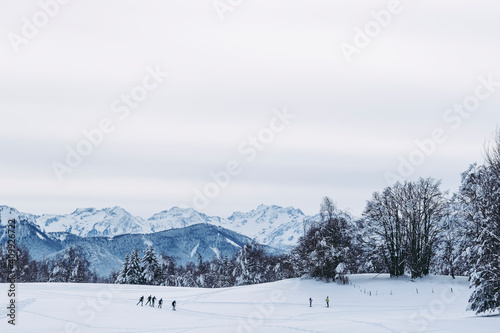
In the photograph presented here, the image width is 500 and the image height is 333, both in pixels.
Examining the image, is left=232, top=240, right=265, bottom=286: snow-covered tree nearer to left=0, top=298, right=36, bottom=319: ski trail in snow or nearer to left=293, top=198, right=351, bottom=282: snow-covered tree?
left=293, top=198, right=351, bottom=282: snow-covered tree

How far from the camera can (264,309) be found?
163 ft

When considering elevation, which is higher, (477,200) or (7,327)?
(477,200)

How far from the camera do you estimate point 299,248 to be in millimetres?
66188

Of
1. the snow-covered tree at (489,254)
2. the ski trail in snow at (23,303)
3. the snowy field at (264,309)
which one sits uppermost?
the snow-covered tree at (489,254)

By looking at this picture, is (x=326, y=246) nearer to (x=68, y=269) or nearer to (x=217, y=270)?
(x=68, y=269)

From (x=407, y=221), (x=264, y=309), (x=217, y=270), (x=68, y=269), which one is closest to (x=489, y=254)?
(x=264, y=309)

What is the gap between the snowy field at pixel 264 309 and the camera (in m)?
37.6

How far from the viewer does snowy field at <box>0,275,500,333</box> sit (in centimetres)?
3756

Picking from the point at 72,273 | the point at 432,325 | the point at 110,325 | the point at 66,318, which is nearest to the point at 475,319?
the point at 432,325

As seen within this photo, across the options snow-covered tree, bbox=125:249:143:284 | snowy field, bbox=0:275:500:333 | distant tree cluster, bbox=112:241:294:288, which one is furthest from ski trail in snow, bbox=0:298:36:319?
snow-covered tree, bbox=125:249:143:284


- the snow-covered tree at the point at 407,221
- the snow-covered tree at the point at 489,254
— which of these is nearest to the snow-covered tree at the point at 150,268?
the snow-covered tree at the point at 407,221

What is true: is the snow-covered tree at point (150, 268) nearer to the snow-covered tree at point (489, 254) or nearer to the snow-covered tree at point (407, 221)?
the snow-covered tree at point (407, 221)

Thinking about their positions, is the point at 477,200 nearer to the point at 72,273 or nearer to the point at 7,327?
the point at 7,327

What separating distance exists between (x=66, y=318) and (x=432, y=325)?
92.5 ft
